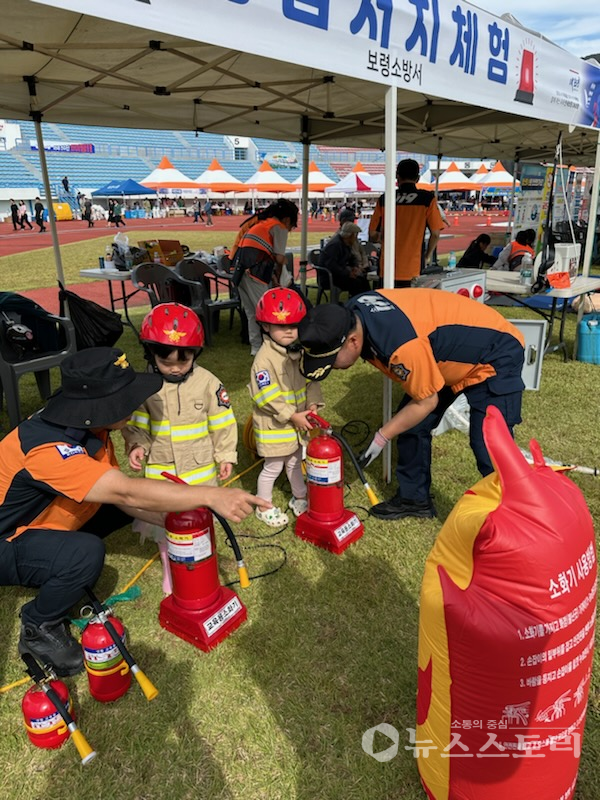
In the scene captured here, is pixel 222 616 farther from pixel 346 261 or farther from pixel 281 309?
pixel 346 261

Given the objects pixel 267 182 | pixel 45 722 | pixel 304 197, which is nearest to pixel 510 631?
pixel 45 722

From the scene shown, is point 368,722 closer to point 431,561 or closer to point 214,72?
point 431,561

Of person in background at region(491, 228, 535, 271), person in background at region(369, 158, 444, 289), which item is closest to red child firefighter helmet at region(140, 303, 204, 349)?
person in background at region(369, 158, 444, 289)

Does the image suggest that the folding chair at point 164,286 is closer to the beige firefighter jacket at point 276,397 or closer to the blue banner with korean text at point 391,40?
the beige firefighter jacket at point 276,397

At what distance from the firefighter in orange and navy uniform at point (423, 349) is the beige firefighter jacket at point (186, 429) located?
0.68 meters

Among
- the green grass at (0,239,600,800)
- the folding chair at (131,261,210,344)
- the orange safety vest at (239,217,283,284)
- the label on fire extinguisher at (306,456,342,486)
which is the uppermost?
the orange safety vest at (239,217,283,284)

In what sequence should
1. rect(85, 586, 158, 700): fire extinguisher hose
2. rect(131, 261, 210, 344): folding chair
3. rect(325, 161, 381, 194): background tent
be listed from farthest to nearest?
rect(325, 161, 381, 194): background tent < rect(131, 261, 210, 344): folding chair < rect(85, 586, 158, 700): fire extinguisher hose

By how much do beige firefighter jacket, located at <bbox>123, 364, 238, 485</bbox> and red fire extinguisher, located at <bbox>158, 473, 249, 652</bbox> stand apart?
55 cm

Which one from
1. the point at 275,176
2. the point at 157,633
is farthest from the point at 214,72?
the point at 275,176

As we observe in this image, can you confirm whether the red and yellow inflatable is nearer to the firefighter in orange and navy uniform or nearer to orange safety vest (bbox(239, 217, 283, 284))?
the firefighter in orange and navy uniform

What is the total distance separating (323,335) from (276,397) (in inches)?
35.7

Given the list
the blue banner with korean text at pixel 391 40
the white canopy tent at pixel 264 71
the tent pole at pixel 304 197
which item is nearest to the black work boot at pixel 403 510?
the white canopy tent at pixel 264 71

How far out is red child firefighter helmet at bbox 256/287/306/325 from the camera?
330 cm

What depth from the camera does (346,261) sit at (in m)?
9.12
